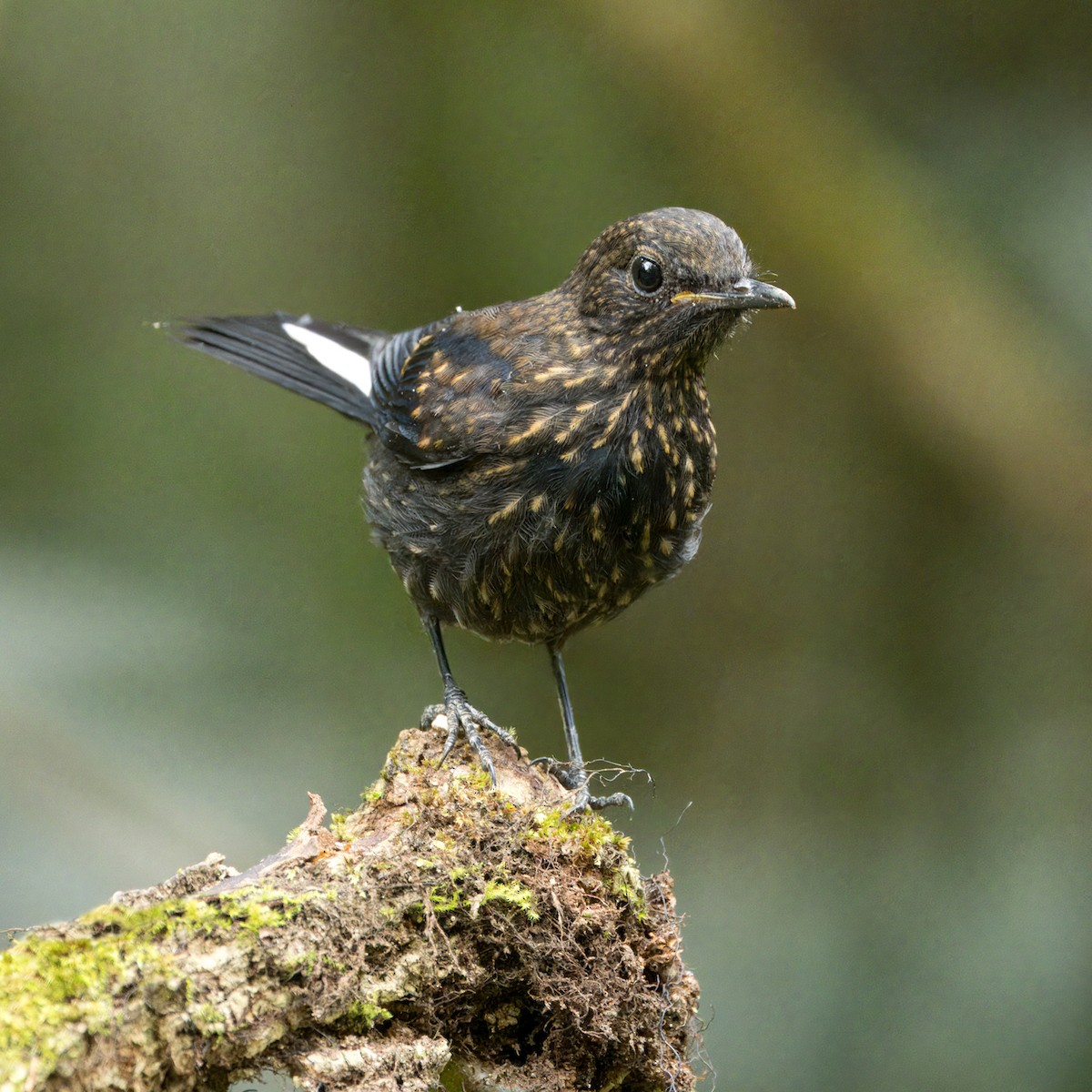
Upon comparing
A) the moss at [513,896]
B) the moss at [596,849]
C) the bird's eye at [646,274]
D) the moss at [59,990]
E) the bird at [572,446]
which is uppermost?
the bird's eye at [646,274]

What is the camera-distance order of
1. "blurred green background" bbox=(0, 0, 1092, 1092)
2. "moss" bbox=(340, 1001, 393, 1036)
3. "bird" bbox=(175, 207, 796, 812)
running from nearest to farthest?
"moss" bbox=(340, 1001, 393, 1036) → "bird" bbox=(175, 207, 796, 812) → "blurred green background" bbox=(0, 0, 1092, 1092)

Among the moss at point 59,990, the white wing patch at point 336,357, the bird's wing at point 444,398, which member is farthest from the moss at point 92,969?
the white wing patch at point 336,357

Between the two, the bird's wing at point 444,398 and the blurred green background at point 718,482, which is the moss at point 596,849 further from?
the blurred green background at point 718,482

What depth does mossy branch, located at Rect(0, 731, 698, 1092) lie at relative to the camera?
5.87 ft

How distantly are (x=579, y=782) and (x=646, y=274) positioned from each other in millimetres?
1409

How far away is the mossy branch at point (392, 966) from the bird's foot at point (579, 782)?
1.04 feet

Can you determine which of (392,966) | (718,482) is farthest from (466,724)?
(718,482)

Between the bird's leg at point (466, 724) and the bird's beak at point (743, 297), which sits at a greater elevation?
the bird's beak at point (743, 297)

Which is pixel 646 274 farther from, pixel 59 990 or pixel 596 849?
pixel 59 990

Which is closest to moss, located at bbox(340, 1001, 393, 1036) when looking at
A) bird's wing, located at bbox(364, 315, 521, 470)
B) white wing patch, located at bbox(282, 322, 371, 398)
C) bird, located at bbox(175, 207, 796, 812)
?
Result: bird, located at bbox(175, 207, 796, 812)

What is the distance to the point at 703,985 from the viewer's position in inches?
185

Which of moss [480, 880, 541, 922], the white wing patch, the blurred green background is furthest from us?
the blurred green background

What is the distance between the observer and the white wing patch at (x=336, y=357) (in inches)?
156

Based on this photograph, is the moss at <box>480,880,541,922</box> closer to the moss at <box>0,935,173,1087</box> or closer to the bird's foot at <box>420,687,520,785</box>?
the bird's foot at <box>420,687,520,785</box>
